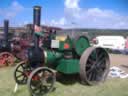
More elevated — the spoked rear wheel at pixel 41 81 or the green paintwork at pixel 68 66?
the green paintwork at pixel 68 66

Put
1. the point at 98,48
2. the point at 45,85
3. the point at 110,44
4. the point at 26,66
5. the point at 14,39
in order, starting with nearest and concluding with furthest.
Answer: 1. the point at 45,85
2. the point at 26,66
3. the point at 98,48
4. the point at 14,39
5. the point at 110,44

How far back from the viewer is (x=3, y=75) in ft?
23.1

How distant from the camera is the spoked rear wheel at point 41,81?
15.4ft

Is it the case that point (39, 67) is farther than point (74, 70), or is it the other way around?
point (74, 70)

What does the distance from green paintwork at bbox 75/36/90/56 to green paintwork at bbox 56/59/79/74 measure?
0.96ft

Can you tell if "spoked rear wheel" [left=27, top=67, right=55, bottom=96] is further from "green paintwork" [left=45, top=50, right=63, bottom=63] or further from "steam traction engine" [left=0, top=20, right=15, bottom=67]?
"steam traction engine" [left=0, top=20, right=15, bottom=67]

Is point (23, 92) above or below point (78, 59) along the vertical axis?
below

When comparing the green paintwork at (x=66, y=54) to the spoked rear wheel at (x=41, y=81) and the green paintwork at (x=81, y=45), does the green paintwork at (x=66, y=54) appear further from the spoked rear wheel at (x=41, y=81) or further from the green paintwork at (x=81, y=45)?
the spoked rear wheel at (x=41, y=81)

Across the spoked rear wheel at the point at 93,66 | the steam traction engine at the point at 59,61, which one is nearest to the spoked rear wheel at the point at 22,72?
the steam traction engine at the point at 59,61

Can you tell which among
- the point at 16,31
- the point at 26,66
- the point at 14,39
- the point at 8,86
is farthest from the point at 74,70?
the point at 16,31

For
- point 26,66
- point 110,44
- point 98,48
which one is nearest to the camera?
point 26,66

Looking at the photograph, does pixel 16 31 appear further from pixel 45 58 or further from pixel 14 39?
pixel 45 58

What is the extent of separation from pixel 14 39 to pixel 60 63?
14.7ft

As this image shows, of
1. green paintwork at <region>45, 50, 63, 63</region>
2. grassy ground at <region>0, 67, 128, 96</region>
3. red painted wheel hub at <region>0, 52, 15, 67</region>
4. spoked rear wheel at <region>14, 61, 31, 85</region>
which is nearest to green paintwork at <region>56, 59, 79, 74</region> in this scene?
green paintwork at <region>45, 50, 63, 63</region>
